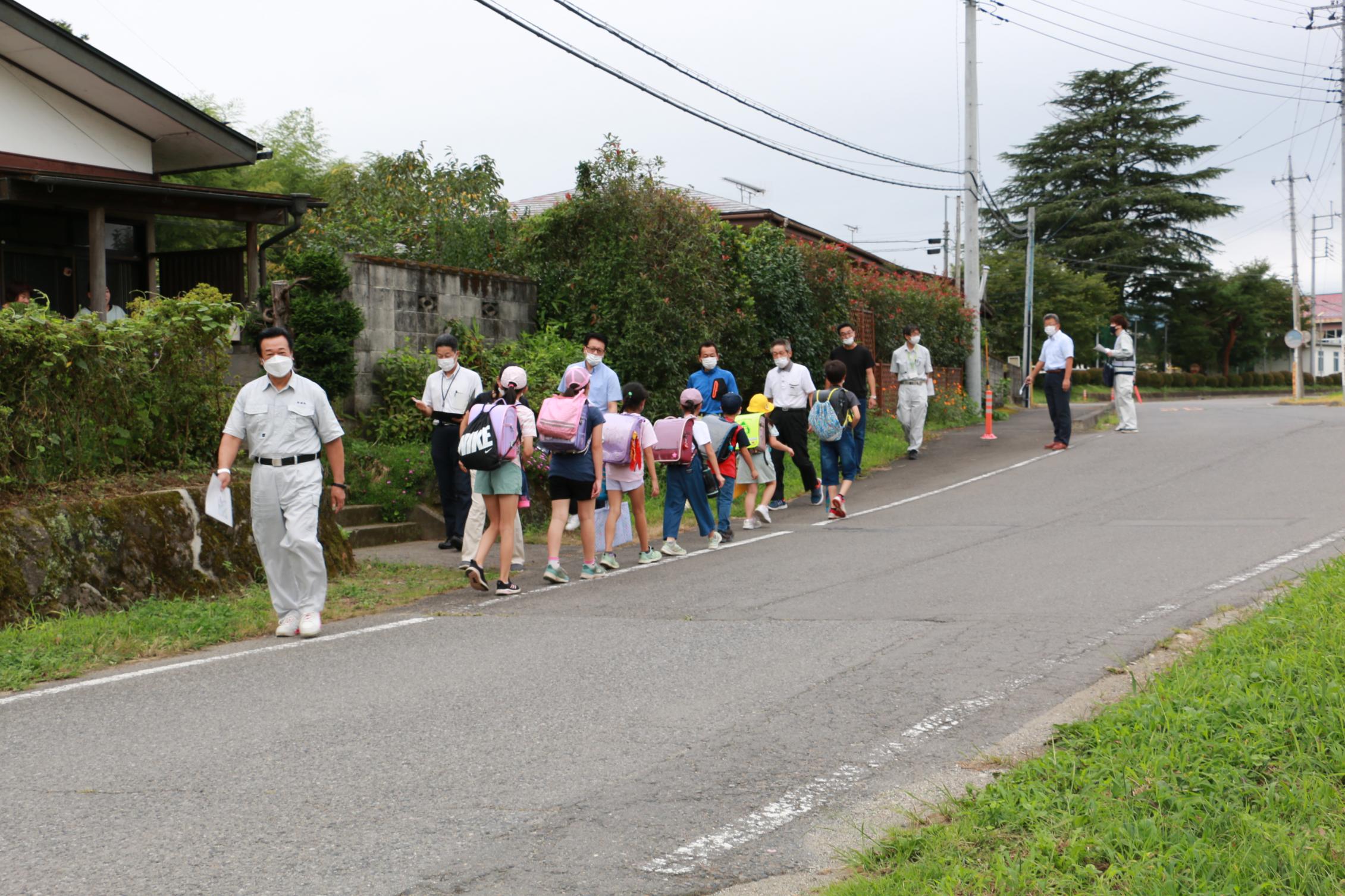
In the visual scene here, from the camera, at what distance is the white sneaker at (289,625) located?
7941 mm

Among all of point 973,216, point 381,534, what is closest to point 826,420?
point 381,534

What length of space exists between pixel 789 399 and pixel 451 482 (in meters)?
4.36

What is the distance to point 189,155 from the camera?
20.2 meters

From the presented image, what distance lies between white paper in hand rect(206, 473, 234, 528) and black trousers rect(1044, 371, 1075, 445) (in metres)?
14.5

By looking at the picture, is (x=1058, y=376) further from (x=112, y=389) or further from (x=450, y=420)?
(x=112, y=389)

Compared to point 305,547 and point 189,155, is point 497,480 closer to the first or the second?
point 305,547

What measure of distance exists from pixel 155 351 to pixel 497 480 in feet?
10.2

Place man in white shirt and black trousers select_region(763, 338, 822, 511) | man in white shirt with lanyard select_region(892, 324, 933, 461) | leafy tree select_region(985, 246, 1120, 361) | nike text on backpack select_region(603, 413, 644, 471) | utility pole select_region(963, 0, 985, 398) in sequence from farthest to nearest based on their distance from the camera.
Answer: leafy tree select_region(985, 246, 1120, 361) < utility pole select_region(963, 0, 985, 398) < man in white shirt with lanyard select_region(892, 324, 933, 461) < man in white shirt and black trousers select_region(763, 338, 822, 511) < nike text on backpack select_region(603, 413, 644, 471)

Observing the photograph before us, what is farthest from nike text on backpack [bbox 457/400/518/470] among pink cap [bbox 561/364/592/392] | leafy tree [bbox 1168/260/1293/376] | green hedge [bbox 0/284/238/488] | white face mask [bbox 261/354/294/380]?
leafy tree [bbox 1168/260/1293/376]

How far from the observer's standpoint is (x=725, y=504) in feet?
39.7

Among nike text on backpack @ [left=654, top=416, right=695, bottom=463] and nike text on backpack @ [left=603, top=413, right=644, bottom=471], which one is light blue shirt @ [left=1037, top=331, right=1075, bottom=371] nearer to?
nike text on backpack @ [left=654, top=416, right=695, bottom=463]

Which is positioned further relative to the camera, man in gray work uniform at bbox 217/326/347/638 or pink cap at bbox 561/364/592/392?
pink cap at bbox 561/364/592/392

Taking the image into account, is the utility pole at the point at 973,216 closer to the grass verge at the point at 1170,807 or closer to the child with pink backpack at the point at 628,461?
the child with pink backpack at the point at 628,461

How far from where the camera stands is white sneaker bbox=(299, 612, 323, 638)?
7.91m
